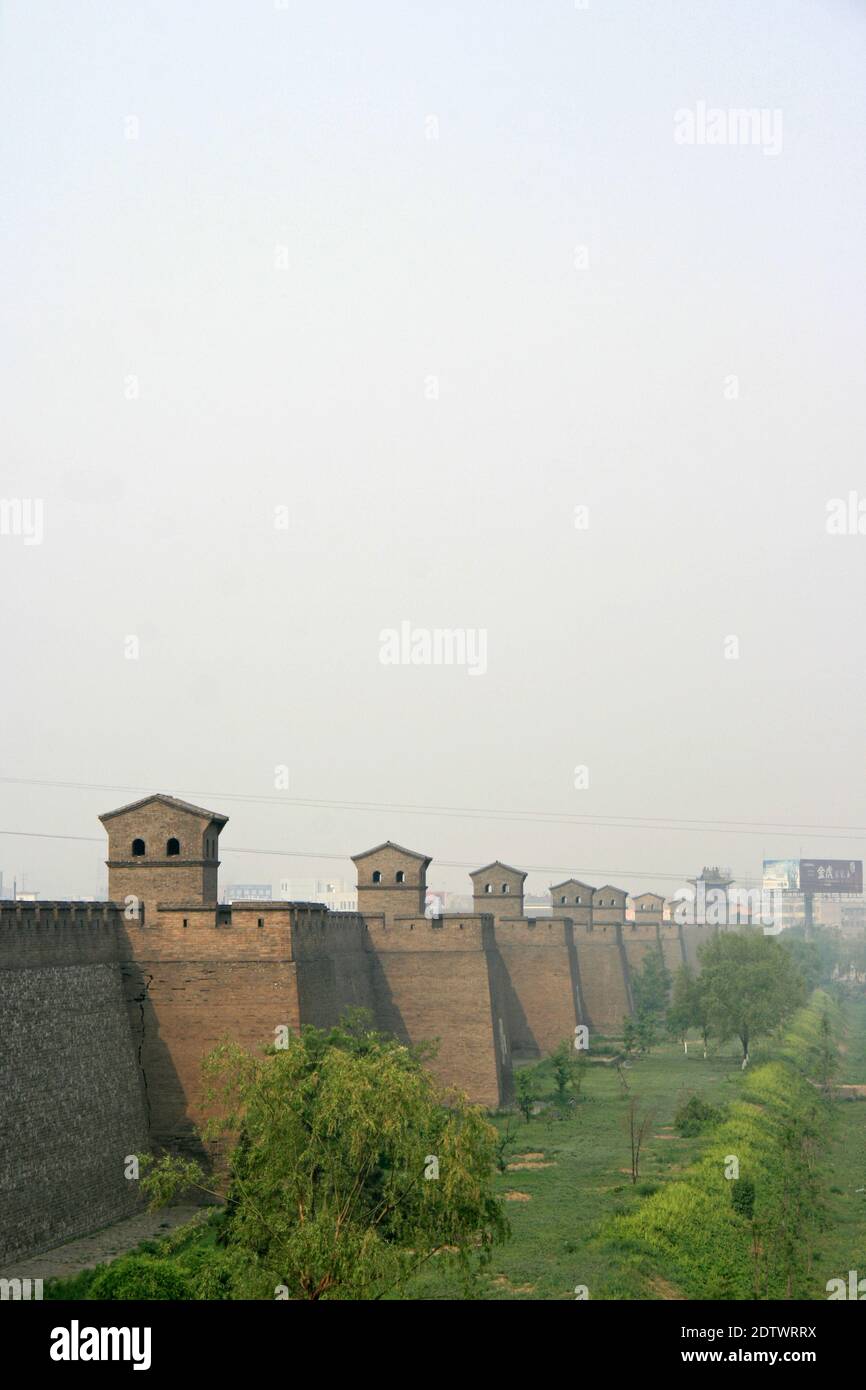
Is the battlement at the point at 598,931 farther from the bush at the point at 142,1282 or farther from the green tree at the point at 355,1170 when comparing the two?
the bush at the point at 142,1282

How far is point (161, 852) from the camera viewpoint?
25938 millimetres

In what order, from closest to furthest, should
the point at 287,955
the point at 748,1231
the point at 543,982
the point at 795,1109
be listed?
the point at 748,1231 → the point at 287,955 → the point at 795,1109 → the point at 543,982

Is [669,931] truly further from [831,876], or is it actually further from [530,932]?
[831,876]

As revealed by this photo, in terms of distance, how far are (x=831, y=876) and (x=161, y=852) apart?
117m

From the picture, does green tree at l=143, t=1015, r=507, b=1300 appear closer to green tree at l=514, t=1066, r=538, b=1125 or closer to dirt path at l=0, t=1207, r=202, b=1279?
dirt path at l=0, t=1207, r=202, b=1279

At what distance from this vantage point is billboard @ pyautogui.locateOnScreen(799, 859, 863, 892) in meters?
133

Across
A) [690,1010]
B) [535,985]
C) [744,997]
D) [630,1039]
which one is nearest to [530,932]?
[535,985]

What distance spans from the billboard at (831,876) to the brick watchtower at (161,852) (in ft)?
376

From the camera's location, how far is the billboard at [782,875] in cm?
14200

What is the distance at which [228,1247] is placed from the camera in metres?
16.1

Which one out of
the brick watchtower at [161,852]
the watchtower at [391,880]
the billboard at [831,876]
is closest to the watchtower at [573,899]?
the watchtower at [391,880]
